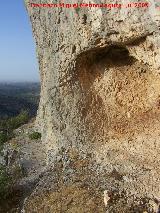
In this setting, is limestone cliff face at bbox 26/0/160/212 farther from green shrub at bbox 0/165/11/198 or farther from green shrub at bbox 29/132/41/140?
green shrub at bbox 29/132/41/140

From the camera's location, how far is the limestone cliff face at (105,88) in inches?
615

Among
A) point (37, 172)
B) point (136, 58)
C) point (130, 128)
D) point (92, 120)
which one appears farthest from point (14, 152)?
point (136, 58)

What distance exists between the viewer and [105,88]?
60.7 feet

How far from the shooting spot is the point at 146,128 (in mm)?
17281

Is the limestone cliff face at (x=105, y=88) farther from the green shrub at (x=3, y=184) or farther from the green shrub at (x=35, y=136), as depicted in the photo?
the green shrub at (x=35, y=136)

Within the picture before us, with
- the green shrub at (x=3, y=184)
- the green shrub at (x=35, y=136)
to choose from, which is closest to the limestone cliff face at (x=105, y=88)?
the green shrub at (x=3, y=184)

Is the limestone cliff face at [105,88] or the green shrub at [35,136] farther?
the green shrub at [35,136]

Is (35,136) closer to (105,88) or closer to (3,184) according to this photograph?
(3,184)

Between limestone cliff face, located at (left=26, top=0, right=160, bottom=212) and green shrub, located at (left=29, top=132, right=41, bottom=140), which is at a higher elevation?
limestone cliff face, located at (left=26, top=0, right=160, bottom=212)

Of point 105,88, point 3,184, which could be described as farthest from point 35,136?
point 105,88

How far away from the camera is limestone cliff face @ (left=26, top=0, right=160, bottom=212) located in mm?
15625

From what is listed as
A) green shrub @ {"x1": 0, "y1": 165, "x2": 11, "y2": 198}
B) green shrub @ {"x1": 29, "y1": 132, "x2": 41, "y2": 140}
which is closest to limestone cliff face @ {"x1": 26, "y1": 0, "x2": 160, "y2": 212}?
green shrub @ {"x1": 0, "y1": 165, "x2": 11, "y2": 198}

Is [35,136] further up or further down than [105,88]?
further down

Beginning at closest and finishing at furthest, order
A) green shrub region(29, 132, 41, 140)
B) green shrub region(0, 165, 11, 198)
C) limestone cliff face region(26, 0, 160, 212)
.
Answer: limestone cliff face region(26, 0, 160, 212), green shrub region(0, 165, 11, 198), green shrub region(29, 132, 41, 140)
